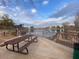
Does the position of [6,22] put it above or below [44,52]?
above

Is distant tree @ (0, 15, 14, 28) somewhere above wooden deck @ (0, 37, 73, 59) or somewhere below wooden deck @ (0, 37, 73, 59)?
above

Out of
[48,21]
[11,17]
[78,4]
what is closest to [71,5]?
[78,4]

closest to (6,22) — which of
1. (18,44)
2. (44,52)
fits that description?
(18,44)

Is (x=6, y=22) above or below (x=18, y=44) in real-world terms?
above

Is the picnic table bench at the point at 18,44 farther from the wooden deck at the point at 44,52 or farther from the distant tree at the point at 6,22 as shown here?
the distant tree at the point at 6,22

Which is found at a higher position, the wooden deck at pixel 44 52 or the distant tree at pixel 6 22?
the distant tree at pixel 6 22

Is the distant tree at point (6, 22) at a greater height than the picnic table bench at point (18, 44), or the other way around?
the distant tree at point (6, 22)

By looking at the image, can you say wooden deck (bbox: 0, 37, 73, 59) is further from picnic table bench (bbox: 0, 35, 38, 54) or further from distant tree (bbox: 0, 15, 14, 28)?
distant tree (bbox: 0, 15, 14, 28)

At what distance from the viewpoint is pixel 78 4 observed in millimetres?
1568

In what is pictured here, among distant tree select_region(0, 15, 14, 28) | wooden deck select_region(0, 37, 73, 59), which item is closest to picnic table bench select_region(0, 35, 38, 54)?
wooden deck select_region(0, 37, 73, 59)

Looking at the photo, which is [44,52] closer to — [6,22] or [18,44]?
[18,44]

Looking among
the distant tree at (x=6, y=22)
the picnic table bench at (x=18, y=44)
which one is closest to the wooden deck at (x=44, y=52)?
the picnic table bench at (x=18, y=44)

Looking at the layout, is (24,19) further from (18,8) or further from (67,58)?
(67,58)

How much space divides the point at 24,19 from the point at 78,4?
0.63m
